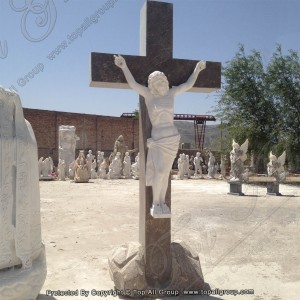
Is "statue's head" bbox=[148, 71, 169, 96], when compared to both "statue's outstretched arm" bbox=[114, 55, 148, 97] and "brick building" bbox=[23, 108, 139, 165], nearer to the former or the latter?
"statue's outstretched arm" bbox=[114, 55, 148, 97]

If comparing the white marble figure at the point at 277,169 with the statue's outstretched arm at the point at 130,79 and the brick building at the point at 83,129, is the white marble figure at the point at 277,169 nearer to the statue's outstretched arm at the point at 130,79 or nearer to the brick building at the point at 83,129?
the statue's outstretched arm at the point at 130,79

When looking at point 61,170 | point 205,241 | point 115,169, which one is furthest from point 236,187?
point 61,170

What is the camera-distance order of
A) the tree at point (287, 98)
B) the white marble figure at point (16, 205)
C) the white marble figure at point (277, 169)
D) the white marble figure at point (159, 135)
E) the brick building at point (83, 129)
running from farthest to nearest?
the brick building at point (83, 129) < the tree at point (287, 98) < the white marble figure at point (277, 169) < the white marble figure at point (159, 135) < the white marble figure at point (16, 205)

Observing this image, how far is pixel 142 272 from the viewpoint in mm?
3971

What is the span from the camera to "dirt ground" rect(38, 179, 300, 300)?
14.1 ft

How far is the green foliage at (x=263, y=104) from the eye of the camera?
21234mm

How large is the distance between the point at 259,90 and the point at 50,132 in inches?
729

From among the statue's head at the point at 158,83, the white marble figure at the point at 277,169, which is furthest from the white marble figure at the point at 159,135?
the white marble figure at the point at 277,169

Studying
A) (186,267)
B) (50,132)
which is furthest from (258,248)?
(50,132)

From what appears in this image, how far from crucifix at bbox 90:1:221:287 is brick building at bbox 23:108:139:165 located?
28364 mm

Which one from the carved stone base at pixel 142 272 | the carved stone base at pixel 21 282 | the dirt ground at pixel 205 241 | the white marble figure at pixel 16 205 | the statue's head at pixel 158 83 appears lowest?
the dirt ground at pixel 205 241

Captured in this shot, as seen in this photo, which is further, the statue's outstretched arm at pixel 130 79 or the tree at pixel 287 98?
the tree at pixel 287 98

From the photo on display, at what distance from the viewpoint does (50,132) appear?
3209 cm

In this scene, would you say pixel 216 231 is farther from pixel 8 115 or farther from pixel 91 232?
pixel 8 115
